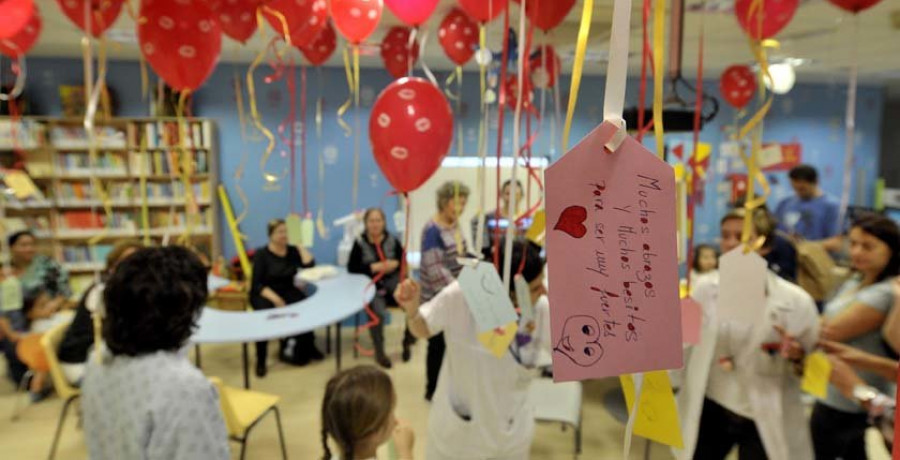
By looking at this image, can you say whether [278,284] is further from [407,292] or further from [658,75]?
[658,75]

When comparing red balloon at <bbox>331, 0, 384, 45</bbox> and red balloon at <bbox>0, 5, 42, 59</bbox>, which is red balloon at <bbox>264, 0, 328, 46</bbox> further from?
red balloon at <bbox>0, 5, 42, 59</bbox>

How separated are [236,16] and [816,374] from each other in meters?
2.36

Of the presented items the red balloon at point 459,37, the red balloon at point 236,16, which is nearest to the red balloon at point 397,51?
the red balloon at point 459,37

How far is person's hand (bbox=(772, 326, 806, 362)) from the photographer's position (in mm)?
1727

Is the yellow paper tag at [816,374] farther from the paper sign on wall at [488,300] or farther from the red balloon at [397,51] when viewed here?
the red balloon at [397,51]

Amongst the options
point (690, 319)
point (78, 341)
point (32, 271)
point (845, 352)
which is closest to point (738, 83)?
point (845, 352)

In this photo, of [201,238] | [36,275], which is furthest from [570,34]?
[201,238]

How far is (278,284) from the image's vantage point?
4.07 meters

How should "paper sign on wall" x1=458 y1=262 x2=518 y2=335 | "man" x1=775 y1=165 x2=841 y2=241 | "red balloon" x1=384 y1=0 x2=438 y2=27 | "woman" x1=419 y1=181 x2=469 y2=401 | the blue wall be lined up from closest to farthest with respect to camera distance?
"paper sign on wall" x1=458 y1=262 x2=518 y2=335, "red balloon" x1=384 y1=0 x2=438 y2=27, "woman" x1=419 y1=181 x2=469 y2=401, "man" x1=775 y1=165 x2=841 y2=241, the blue wall

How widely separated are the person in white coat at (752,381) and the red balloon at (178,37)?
1886mm

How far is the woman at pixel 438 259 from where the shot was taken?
320 cm

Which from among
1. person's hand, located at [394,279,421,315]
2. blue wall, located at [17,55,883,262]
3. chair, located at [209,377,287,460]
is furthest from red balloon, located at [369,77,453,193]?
blue wall, located at [17,55,883,262]

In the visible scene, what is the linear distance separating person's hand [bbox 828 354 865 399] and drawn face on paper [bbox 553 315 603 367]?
5.09 feet

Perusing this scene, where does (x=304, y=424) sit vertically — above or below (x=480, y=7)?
below
